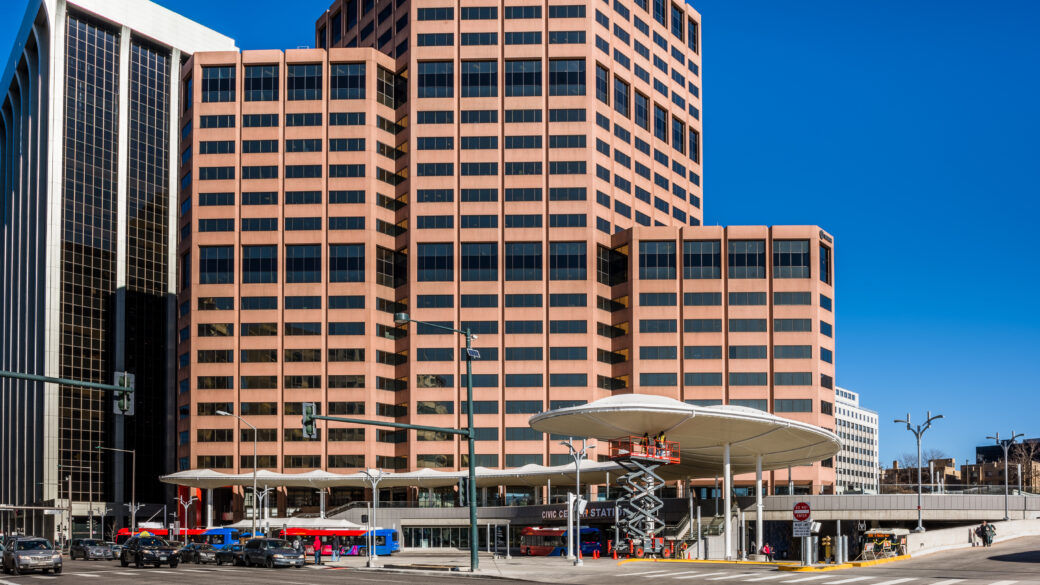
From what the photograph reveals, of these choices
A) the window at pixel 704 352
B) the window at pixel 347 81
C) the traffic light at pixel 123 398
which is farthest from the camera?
the window at pixel 347 81

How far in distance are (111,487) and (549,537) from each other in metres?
104

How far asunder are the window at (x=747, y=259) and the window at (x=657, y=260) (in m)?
6.76

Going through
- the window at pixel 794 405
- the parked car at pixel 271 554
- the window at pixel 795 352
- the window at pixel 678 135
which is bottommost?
the parked car at pixel 271 554

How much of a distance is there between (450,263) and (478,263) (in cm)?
335

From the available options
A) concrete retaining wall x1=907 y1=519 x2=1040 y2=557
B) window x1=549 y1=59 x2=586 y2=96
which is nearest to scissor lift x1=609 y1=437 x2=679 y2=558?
concrete retaining wall x1=907 y1=519 x2=1040 y2=557

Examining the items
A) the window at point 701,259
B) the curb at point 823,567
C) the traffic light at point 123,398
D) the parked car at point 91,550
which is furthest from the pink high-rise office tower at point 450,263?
the traffic light at point 123,398

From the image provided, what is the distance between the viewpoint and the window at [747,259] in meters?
129

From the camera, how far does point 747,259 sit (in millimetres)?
129375

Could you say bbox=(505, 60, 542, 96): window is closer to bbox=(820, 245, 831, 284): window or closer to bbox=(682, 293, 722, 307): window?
bbox=(682, 293, 722, 307): window

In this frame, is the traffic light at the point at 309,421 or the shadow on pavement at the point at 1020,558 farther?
the shadow on pavement at the point at 1020,558

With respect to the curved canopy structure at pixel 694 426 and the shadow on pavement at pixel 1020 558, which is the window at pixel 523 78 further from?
the shadow on pavement at pixel 1020 558

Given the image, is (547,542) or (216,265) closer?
(547,542)

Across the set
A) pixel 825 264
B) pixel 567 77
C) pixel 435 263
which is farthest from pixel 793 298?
pixel 435 263

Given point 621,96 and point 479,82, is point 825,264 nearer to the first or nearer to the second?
point 621,96
